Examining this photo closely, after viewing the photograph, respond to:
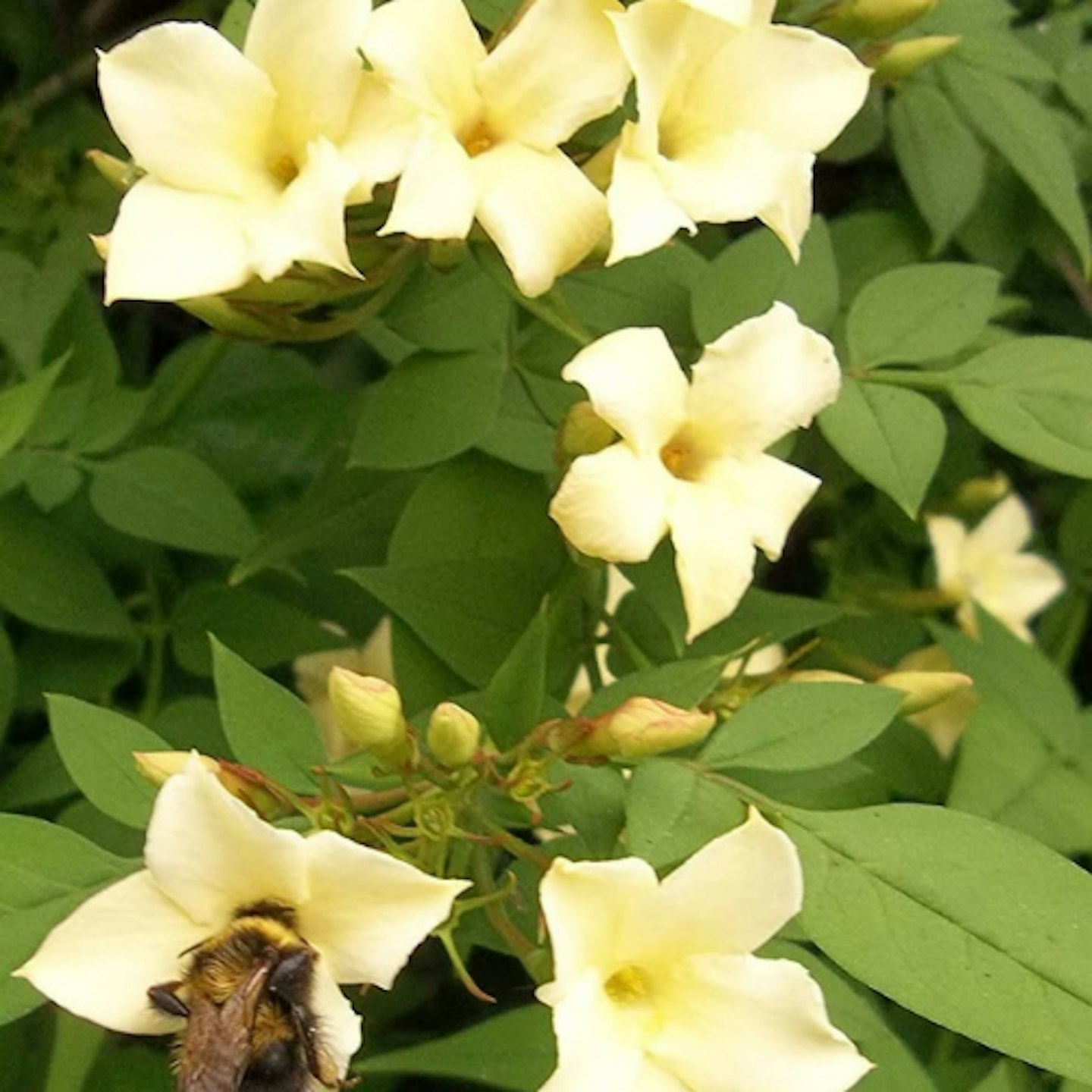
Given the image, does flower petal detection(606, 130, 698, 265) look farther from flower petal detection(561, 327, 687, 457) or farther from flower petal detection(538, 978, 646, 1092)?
flower petal detection(538, 978, 646, 1092)

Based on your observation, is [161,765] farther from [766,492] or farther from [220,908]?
[766,492]

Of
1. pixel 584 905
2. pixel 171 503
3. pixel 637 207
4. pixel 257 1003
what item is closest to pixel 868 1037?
pixel 584 905

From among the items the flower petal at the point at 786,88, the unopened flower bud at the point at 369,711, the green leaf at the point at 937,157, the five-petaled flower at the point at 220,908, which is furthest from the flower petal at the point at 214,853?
the green leaf at the point at 937,157

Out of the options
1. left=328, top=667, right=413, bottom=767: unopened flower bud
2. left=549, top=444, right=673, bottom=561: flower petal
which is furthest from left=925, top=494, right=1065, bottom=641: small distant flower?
left=328, top=667, right=413, bottom=767: unopened flower bud

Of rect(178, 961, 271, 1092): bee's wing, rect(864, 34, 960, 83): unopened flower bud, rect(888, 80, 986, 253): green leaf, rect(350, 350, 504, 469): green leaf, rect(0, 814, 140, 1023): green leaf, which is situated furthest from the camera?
rect(888, 80, 986, 253): green leaf

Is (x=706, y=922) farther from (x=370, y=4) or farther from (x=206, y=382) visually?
(x=206, y=382)

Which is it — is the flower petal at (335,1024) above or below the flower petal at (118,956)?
below

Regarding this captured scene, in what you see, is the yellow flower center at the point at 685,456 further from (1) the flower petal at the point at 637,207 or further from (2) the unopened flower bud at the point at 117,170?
(2) the unopened flower bud at the point at 117,170
